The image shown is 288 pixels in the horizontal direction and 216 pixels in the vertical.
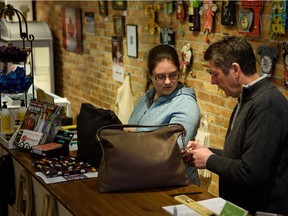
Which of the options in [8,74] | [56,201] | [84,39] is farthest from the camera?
[84,39]

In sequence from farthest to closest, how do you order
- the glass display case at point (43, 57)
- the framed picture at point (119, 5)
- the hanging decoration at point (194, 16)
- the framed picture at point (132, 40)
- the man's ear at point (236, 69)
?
the glass display case at point (43, 57)
the framed picture at point (119, 5)
the framed picture at point (132, 40)
the hanging decoration at point (194, 16)
the man's ear at point (236, 69)

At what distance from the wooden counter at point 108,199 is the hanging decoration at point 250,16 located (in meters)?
1.69

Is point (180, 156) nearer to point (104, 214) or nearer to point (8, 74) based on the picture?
point (104, 214)

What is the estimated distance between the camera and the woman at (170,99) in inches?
123

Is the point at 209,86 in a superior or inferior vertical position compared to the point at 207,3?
inferior

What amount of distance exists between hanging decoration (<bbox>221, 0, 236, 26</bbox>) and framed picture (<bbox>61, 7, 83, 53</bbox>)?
10.7 feet

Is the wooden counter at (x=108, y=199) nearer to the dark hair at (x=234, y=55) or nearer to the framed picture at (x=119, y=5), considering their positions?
the dark hair at (x=234, y=55)

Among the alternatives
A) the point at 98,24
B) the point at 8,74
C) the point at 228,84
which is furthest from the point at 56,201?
the point at 98,24

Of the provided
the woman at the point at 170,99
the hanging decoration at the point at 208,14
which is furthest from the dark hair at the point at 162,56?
the hanging decoration at the point at 208,14

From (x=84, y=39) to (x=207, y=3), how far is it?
2.97 m

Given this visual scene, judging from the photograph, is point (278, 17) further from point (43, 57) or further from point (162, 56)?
point (43, 57)

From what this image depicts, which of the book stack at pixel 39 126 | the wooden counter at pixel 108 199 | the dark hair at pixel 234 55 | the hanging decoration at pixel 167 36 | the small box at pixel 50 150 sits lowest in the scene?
the wooden counter at pixel 108 199

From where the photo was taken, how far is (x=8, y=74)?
3.96 metres

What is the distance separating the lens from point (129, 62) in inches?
237
